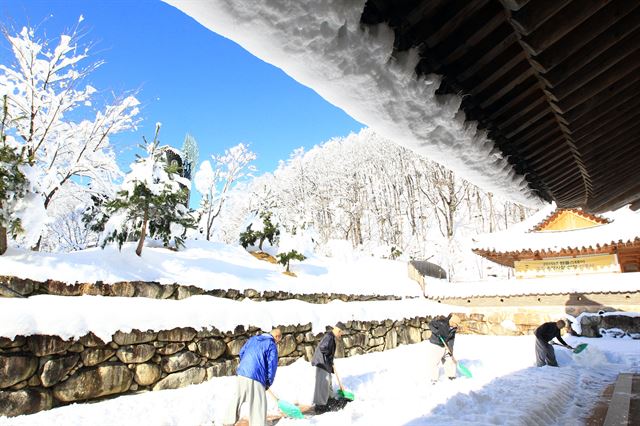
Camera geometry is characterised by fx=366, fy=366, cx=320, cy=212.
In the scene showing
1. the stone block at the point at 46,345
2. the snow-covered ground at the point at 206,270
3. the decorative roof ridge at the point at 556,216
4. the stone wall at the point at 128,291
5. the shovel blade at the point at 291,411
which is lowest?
the shovel blade at the point at 291,411

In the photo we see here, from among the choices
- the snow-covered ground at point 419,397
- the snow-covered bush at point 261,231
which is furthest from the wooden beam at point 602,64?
the snow-covered bush at point 261,231

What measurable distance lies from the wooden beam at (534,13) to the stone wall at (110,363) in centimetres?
663

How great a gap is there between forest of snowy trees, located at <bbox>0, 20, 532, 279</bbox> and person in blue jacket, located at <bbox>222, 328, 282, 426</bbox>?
655 cm

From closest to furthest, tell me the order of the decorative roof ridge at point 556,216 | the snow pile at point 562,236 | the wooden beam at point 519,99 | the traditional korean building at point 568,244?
the wooden beam at point 519,99
the snow pile at point 562,236
the traditional korean building at point 568,244
the decorative roof ridge at point 556,216

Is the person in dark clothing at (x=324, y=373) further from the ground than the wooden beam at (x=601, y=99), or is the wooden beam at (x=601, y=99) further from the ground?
the wooden beam at (x=601, y=99)

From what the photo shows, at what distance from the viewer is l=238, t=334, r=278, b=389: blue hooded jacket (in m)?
4.61

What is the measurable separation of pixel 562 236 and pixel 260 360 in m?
16.3

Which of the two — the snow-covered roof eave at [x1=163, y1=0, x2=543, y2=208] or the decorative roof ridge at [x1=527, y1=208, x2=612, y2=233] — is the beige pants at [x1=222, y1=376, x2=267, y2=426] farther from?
the decorative roof ridge at [x1=527, y1=208, x2=612, y2=233]

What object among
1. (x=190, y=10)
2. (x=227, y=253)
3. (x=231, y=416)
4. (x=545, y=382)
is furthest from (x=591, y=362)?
(x=227, y=253)

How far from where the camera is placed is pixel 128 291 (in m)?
8.30

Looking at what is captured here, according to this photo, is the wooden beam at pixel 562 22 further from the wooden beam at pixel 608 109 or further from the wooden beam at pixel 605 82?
the wooden beam at pixel 608 109

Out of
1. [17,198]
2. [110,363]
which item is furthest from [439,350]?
[17,198]

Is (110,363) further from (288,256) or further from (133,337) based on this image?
(288,256)

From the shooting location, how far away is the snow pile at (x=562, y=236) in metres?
14.4
